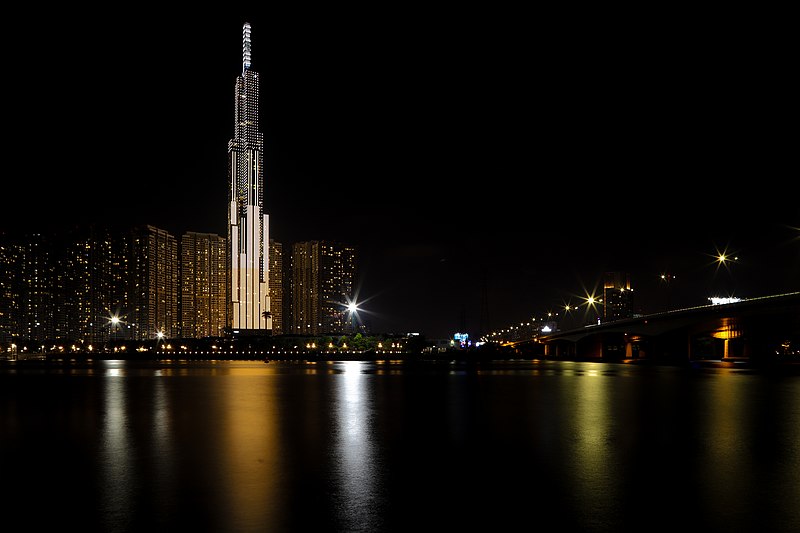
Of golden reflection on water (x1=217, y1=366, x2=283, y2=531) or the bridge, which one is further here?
the bridge

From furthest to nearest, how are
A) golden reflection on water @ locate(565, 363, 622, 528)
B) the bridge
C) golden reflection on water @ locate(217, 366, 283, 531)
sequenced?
the bridge
golden reflection on water @ locate(565, 363, 622, 528)
golden reflection on water @ locate(217, 366, 283, 531)

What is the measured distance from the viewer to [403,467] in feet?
45.5

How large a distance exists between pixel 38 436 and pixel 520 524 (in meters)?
14.4

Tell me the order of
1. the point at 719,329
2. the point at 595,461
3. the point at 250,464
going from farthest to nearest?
1. the point at 719,329
2. the point at 595,461
3. the point at 250,464

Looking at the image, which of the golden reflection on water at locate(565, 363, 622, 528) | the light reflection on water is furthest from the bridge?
the golden reflection on water at locate(565, 363, 622, 528)

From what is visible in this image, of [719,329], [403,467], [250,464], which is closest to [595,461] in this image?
[403,467]

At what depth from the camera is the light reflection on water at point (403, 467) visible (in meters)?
10.1

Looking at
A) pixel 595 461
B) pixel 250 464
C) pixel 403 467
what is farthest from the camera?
pixel 595 461

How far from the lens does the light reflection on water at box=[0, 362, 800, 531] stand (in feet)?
33.0

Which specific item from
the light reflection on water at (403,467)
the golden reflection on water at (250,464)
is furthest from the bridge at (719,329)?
the golden reflection on water at (250,464)

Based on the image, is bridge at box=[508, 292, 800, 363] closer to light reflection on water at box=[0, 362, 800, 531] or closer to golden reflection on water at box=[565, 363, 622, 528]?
light reflection on water at box=[0, 362, 800, 531]

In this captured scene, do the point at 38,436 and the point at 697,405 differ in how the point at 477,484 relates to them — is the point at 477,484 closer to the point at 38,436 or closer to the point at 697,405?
the point at 38,436

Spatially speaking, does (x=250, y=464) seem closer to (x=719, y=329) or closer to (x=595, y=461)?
(x=595, y=461)

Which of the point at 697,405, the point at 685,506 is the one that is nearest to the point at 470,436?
the point at 685,506
